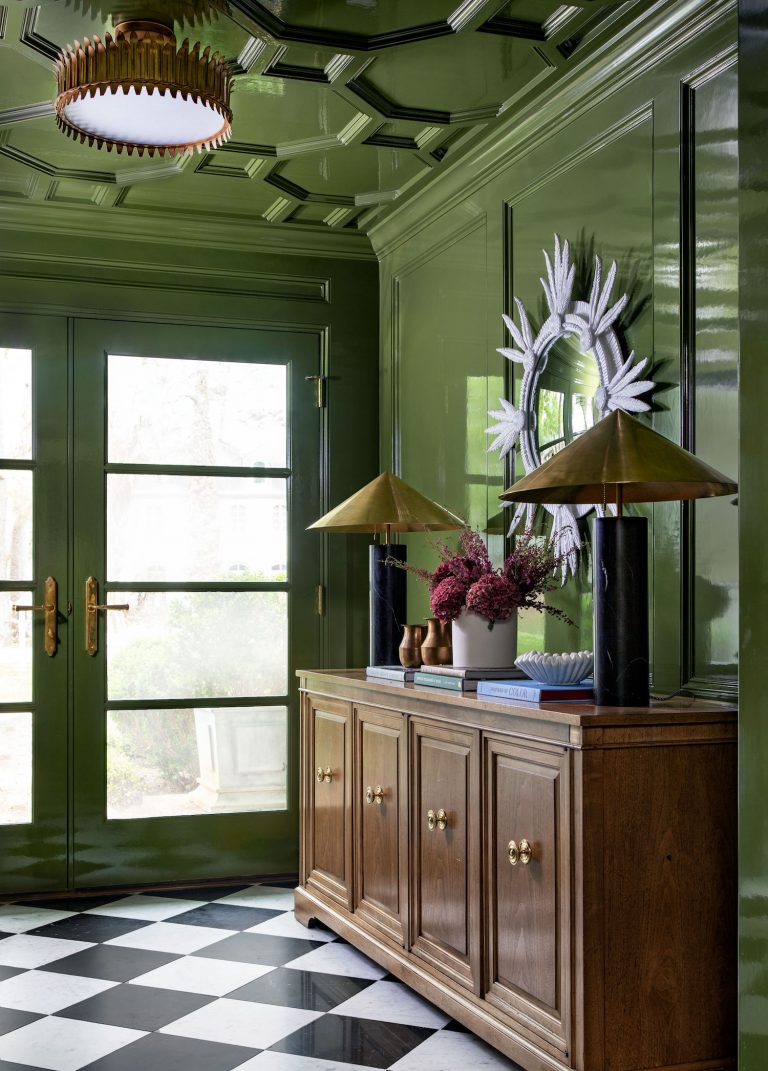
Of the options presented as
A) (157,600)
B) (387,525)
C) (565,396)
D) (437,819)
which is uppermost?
(565,396)

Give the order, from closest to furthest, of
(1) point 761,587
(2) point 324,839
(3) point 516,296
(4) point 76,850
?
(1) point 761,587, (3) point 516,296, (2) point 324,839, (4) point 76,850

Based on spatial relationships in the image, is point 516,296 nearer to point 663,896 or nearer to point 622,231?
point 622,231

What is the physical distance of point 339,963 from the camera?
3.70 metres

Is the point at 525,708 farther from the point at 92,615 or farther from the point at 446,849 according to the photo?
the point at 92,615

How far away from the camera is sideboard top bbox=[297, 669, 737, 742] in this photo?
8.12 ft

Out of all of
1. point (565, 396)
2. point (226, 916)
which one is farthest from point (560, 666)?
point (226, 916)

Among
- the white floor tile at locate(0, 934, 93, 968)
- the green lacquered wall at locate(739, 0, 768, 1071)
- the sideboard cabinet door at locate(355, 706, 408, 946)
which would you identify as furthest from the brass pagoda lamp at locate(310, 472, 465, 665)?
the green lacquered wall at locate(739, 0, 768, 1071)

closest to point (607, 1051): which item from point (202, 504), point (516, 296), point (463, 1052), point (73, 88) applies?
point (463, 1052)

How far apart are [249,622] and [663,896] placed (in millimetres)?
2725

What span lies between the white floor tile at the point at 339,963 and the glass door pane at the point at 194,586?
41.5 inches

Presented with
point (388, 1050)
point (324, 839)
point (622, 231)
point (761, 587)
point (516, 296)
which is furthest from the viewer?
point (324, 839)

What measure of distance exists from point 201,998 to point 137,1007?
0.19 meters

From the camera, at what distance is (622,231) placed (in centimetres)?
318

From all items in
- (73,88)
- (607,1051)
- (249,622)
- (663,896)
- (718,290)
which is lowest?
Result: (607,1051)
